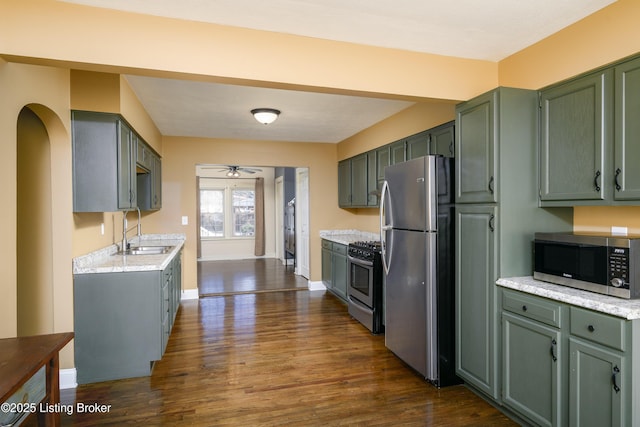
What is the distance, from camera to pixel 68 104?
2.89 metres

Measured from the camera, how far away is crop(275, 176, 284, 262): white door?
9.41 meters

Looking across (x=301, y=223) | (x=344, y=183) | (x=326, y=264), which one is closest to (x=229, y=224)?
(x=301, y=223)

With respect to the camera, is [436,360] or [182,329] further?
[182,329]

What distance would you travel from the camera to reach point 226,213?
10094 mm

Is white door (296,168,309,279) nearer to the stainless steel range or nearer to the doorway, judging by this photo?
the doorway

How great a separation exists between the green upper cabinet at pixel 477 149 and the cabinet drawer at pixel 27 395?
8.49 ft

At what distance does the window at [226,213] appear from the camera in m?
10.0

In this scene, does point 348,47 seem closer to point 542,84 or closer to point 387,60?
point 387,60

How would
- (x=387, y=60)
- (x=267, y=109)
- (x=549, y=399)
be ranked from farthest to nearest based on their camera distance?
(x=267, y=109), (x=387, y=60), (x=549, y=399)

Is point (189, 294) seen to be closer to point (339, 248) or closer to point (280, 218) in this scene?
point (339, 248)

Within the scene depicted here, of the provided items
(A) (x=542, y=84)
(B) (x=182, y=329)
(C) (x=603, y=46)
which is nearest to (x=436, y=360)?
(A) (x=542, y=84)

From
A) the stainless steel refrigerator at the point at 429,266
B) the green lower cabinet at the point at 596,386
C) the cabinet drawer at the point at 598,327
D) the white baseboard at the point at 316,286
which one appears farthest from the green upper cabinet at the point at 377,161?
the green lower cabinet at the point at 596,386

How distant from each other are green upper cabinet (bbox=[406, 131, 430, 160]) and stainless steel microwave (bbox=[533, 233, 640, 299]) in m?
1.63

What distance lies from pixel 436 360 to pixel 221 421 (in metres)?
1.60
